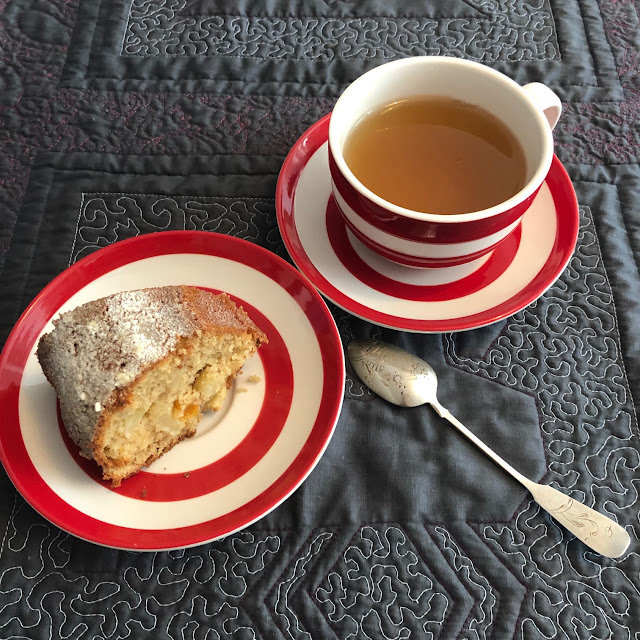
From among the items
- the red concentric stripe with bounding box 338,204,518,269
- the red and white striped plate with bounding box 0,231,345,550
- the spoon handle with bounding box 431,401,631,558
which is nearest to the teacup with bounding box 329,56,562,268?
the red concentric stripe with bounding box 338,204,518,269

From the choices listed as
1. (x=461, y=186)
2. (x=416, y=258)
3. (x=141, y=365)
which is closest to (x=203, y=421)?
(x=141, y=365)

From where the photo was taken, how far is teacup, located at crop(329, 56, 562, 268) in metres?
0.85

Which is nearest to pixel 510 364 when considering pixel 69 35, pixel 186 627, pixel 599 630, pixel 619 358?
pixel 619 358

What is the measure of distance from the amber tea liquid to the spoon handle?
40 cm

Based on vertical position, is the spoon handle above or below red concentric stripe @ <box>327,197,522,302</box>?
below

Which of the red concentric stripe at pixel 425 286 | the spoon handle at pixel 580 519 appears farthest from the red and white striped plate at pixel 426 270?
the spoon handle at pixel 580 519

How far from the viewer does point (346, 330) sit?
103 centimetres

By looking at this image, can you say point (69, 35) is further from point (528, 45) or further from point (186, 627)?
point (186, 627)

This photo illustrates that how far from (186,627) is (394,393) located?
0.45 m

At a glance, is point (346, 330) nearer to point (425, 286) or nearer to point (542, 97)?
point (425, 286)

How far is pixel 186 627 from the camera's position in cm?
84

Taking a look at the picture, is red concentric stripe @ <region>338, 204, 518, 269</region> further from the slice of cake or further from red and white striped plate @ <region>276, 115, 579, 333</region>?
the slice of cake

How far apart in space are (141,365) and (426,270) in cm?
46

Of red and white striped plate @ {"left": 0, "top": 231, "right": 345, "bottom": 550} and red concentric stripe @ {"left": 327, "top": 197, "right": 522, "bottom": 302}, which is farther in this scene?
red concentric stripe @ {"left": 327, "top": 197, "right": 522, "bottom": 302}
